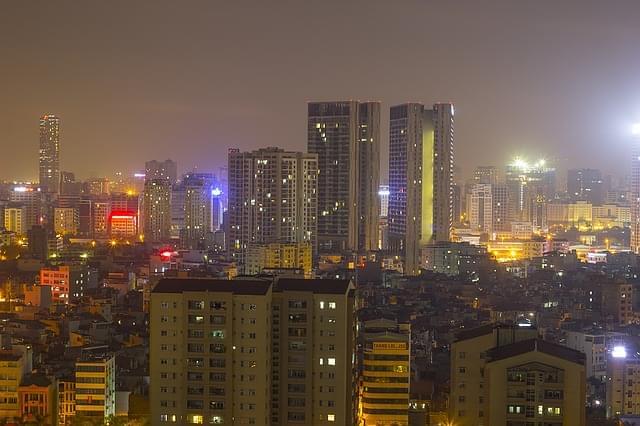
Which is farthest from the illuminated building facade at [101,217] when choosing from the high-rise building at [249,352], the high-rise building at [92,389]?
the high-rise building at [249,352]

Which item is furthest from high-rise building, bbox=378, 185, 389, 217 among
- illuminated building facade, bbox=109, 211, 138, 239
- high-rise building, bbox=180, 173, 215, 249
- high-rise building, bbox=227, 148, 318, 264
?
illuminated building facade, bbox=109, 211, 138, 239

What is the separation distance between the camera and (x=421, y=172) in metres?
25.0

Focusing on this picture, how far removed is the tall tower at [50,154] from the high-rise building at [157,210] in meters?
5.93

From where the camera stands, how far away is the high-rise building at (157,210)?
3102 cm

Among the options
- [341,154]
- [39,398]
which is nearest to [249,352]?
[39,398]

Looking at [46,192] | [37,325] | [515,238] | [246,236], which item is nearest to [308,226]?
[246,236]

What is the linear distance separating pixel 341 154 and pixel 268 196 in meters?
4.18

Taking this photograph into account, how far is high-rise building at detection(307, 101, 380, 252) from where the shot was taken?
24.8m

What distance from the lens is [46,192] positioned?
34.6 metres

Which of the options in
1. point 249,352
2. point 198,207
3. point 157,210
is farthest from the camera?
point 198,207

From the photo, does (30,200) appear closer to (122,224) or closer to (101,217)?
(101,217)

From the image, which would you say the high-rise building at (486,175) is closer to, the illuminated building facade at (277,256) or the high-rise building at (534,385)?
the illuminated building facade at (277,256)

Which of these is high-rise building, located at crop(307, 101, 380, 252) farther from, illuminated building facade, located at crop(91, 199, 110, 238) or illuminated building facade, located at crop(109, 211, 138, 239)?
illuminated building facade, located at crop(91, 199, 110, 238)

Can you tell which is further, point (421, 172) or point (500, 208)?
point (500, 208)
